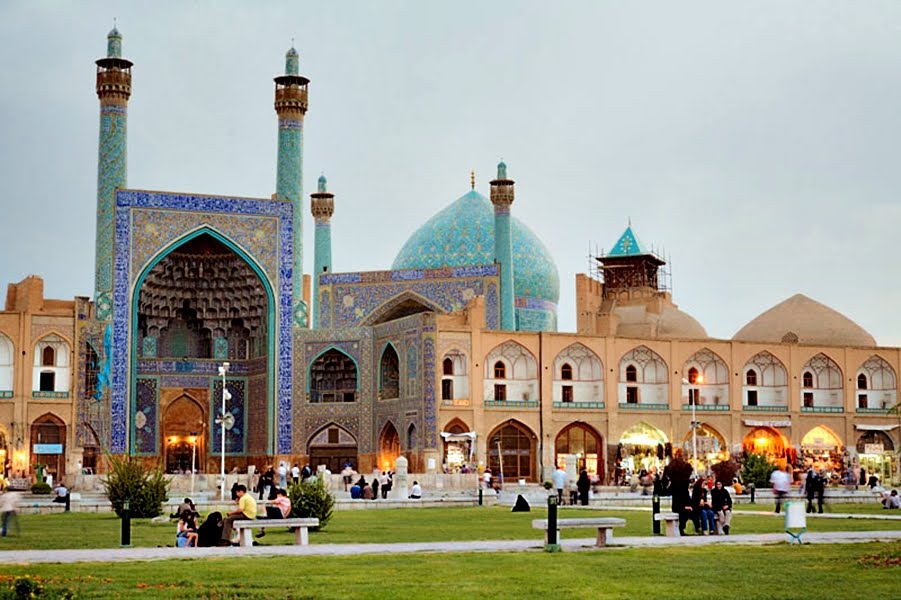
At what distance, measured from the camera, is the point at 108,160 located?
128 ft

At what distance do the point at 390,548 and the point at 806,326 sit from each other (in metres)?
36.2

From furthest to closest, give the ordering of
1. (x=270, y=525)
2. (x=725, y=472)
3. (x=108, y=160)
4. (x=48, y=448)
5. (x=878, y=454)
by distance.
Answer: (x=878, y=454)
(x=108, y=160)
(x=48, y=448)
(x=725, y=472)
(x=270, y=525)

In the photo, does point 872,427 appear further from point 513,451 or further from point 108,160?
point 108,160

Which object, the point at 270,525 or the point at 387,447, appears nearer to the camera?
the point at 270,525

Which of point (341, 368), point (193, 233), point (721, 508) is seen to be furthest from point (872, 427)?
point (721, 508)

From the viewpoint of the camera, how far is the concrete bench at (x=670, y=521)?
1591 cm

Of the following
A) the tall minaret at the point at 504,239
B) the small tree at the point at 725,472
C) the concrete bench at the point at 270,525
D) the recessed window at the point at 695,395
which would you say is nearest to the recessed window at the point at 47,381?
the tall minaret at the point at 504,239

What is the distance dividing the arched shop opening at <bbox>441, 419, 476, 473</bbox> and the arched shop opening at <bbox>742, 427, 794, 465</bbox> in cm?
949

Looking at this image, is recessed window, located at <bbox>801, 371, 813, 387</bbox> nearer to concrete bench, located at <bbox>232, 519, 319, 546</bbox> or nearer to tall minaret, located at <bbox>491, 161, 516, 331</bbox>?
tall minaret, located at <bbox>491, 161, 516, 331</bbox>

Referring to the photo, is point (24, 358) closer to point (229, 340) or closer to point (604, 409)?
point (229, 340)

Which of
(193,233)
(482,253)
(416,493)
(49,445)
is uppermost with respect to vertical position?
(482,253)

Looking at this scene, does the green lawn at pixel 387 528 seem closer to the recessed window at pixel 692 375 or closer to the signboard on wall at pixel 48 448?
the signboard on wall at pixel 48 448

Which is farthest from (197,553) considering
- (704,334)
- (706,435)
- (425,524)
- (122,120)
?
(704,334)

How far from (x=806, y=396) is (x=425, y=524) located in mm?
27328
